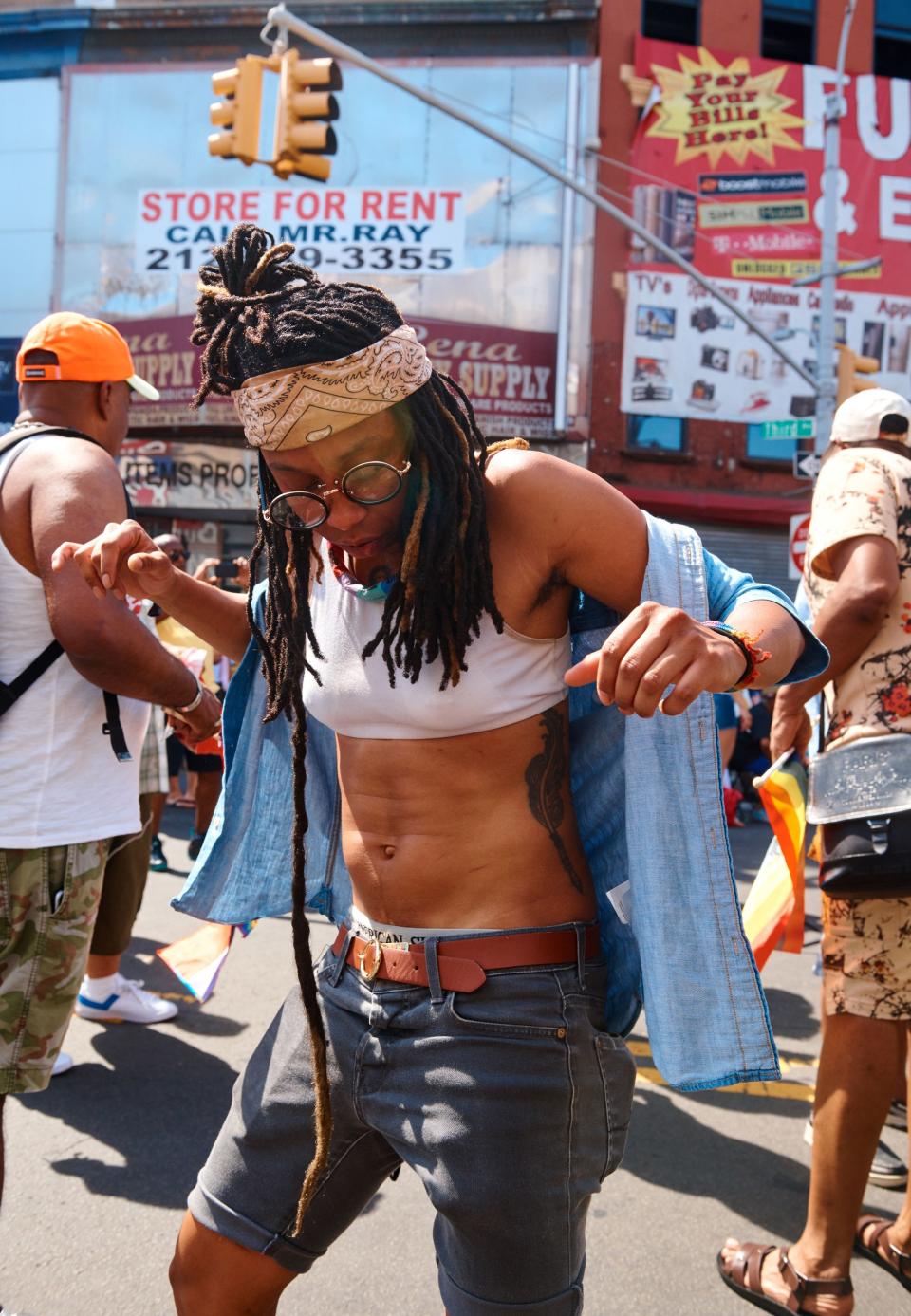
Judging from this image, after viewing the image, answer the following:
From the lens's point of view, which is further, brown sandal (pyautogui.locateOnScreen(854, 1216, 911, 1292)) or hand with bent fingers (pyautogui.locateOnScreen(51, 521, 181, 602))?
brown sandal (pyautogui.locateOnScreen(854, 1216, 911, 1292))

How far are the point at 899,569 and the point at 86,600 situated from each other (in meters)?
1.99

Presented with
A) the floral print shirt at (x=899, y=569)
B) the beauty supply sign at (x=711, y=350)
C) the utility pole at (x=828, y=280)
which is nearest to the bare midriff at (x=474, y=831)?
the floral print shirt at (x=899, y=569)

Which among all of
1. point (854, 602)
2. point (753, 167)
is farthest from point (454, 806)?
point (753, 167)

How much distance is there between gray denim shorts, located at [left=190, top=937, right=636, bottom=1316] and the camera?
1.67 metres

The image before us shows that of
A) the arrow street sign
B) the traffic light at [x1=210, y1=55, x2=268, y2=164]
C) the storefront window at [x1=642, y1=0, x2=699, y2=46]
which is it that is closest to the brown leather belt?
the traffic light at [x1=210, y1=55, x2=268, y2=164]

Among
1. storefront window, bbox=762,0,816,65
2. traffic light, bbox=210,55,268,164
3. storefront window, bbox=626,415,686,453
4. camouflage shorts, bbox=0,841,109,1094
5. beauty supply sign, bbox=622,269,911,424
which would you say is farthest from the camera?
storefront window, bbox=762,0,816,65

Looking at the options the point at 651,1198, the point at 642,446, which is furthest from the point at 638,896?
the point at 642,446

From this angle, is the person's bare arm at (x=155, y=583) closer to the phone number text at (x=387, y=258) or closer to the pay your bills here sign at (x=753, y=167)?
the phone number text at (x=387, y=258)

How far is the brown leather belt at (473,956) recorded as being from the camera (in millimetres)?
1782

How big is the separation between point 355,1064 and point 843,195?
66.2 ft

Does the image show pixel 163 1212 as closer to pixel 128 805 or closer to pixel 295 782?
pixel 128 805

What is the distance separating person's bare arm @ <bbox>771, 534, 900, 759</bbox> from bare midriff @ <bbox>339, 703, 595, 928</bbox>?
1.08 meters

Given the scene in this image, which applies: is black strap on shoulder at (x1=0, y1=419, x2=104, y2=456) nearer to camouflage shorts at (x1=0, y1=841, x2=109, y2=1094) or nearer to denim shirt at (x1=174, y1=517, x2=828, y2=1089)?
camouflage shorts at (x1=0, y1=841, x2=109, y2=1094)

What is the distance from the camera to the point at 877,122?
19203 mm
